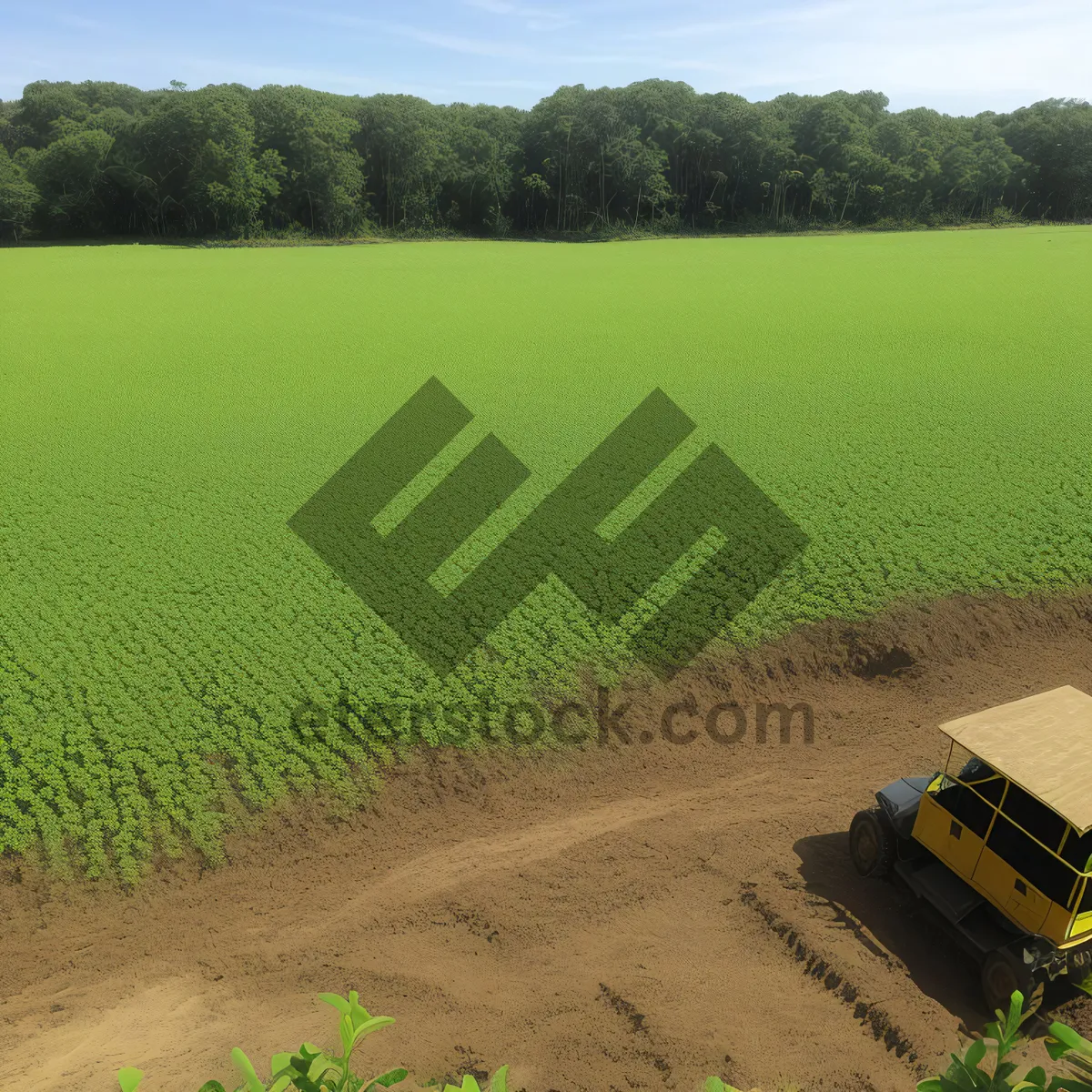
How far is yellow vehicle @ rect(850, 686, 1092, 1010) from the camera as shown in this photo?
24.9 ft

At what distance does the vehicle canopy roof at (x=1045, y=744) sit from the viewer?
297 inches

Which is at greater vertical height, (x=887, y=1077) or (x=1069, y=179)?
(x=1069, y=179)

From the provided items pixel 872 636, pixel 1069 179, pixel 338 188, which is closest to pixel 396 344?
pixel 872 636

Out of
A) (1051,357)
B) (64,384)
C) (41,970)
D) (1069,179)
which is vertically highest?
(1069,179)

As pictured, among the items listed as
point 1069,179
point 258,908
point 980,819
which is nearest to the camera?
point 980,819

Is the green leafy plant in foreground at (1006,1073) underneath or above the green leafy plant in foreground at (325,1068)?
above

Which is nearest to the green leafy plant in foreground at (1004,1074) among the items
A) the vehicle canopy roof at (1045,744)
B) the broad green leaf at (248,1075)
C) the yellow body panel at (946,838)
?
the broad green leaf at (248,1075)

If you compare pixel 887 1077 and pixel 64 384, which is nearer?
pixel 887 1077

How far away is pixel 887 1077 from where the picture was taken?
25.2 feet

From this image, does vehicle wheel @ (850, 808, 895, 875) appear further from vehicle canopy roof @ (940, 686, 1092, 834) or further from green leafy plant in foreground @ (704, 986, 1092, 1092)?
green leafy plant in foreground @ (704, 986, 1092, 1092)

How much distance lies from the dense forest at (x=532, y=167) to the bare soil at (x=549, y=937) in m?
60.0

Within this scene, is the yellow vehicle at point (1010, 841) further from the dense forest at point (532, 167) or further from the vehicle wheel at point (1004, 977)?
the dense forest at point (532, 167)

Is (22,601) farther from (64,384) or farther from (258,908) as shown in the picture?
(64,384)

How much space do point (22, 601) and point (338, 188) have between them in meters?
57.3
